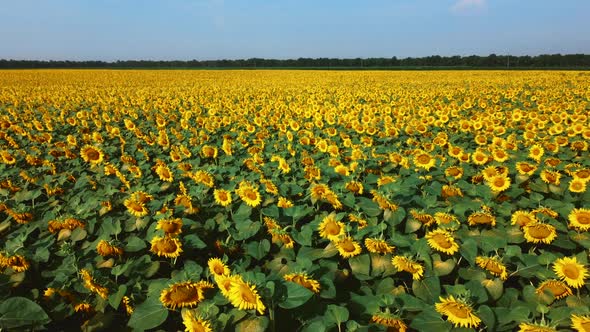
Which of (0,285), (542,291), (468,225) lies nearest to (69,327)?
(0,285)

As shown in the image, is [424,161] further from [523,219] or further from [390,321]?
[390,321]

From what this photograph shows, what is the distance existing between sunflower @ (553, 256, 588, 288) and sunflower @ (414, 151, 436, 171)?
2379 millimetres

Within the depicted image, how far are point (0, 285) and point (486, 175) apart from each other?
181 inches

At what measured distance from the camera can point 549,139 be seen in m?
6.16

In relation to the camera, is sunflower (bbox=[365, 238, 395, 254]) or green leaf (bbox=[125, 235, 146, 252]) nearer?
sunflower (bbox=[365, 238, 395, 254])

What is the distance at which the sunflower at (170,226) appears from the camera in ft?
8.48

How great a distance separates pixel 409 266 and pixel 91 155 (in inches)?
202

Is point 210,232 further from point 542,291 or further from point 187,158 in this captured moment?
point 187,158

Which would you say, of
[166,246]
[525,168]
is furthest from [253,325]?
[525,168]

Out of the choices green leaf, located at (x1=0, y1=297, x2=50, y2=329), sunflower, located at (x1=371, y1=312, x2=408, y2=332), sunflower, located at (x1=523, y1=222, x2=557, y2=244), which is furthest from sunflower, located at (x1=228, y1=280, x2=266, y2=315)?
→ sunflower, located at (x1=523, y1=222, x2=557, y2=244)

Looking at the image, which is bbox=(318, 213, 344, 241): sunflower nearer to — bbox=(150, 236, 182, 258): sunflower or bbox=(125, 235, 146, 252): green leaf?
bbox=(150, 236, 182, 258): sunflower

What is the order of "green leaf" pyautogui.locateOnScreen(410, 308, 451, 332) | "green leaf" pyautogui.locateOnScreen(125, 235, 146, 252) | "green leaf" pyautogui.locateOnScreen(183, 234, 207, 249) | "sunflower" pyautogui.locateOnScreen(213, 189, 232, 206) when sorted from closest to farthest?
"green leaf" pyautogui.locateOnScreen(410, 308, 451, 332) → "green leaf" pyautogui.locateOnScreen(125, 235, 146, 252) → "green leaf" pyautogui.locateOnScreen(183, 234, 207, 249) → "sunflower" pyautogui.locateOnScreen(213, 189, 232, 206)

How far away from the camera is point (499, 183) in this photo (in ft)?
12.7

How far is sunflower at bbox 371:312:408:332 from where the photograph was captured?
6.22ft
